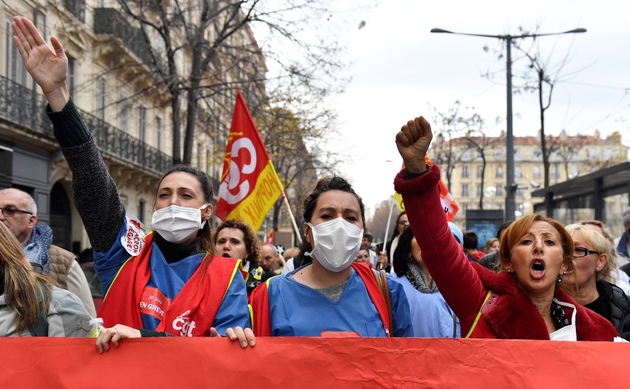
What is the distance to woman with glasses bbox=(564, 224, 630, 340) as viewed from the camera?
382cm

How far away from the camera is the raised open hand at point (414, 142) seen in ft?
8.22

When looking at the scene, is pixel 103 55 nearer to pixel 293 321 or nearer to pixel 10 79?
pixel 10 79

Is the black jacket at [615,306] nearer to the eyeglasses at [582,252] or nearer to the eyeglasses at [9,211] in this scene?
the eyeglasses at [582,252]

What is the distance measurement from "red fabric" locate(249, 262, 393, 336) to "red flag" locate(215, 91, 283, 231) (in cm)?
494

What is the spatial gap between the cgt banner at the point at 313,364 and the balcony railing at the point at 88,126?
1268cm

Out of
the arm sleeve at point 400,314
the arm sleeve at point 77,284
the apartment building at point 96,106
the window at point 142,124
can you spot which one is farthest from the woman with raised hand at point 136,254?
the window at point 142,124

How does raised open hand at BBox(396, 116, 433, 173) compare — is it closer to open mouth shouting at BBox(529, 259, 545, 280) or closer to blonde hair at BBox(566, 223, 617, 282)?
open mouth shouting at BBox(529, 259, 545, 280)

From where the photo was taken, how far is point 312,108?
25750mm

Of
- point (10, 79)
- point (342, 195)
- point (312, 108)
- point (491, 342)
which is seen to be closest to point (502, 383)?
point (491, 342)

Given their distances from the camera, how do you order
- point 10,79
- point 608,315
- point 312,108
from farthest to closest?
point 312,108 < point 10,79 < point 608,315

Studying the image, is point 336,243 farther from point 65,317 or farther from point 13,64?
point 13,64

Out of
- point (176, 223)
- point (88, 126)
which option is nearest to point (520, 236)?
point (176, 223)

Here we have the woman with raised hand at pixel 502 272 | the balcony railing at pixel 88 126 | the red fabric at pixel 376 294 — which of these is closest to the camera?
the woman with raised hand at pixel 502 272

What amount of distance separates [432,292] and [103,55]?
65.9 ft
